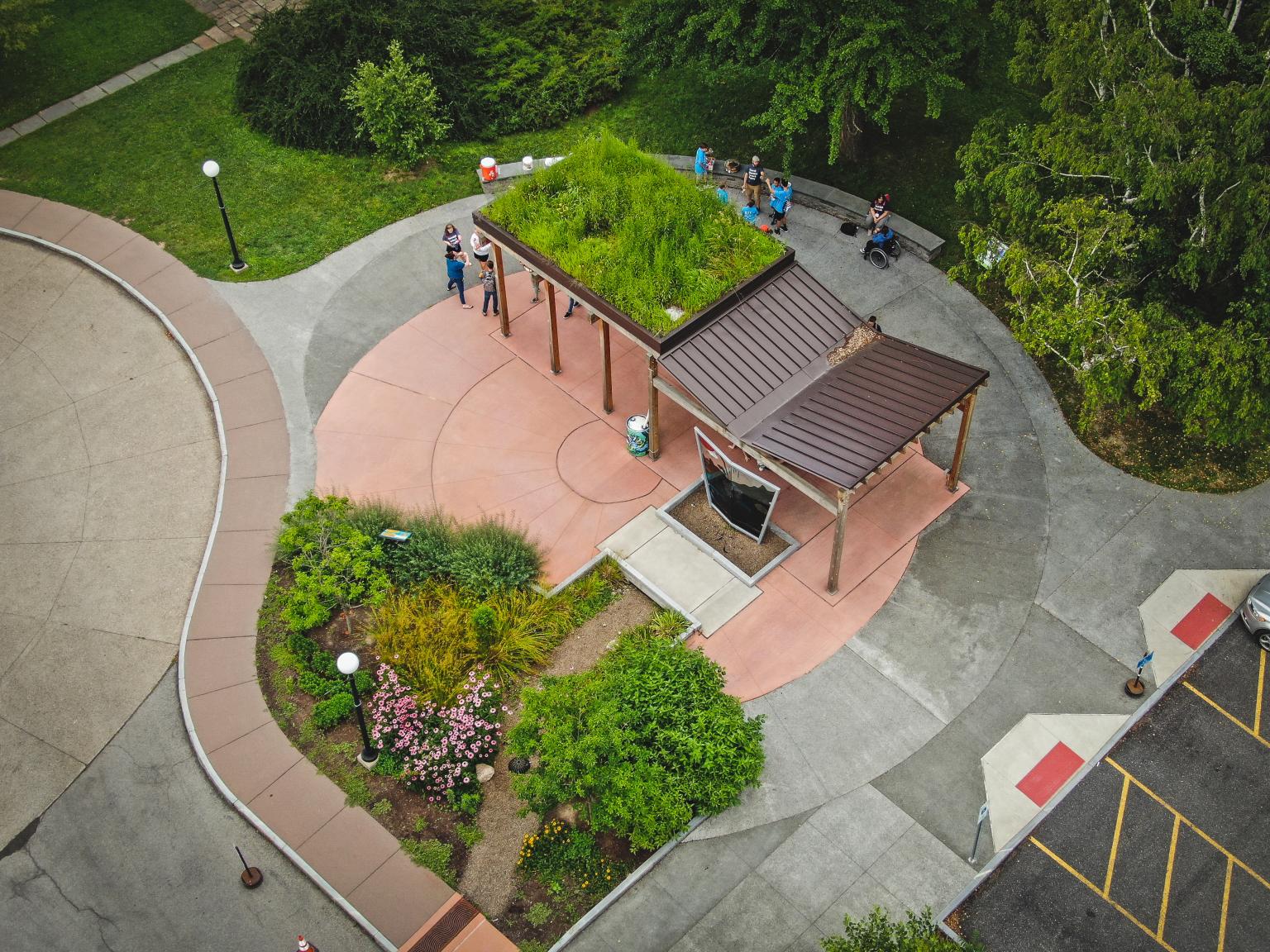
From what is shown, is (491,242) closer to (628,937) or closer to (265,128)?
(265,128)

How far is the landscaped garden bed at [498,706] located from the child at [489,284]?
5.86 meters

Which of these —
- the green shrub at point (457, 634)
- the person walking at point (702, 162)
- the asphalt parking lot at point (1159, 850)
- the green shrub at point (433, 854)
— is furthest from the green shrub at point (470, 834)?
the person walking at point (702, 162)

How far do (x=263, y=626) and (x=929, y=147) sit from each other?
19.0 m

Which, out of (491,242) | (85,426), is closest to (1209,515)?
(491,242)

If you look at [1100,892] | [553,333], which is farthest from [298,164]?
[1100,892]

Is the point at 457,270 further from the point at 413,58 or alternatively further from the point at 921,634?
the point at 921,634

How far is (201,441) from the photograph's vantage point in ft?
75.4

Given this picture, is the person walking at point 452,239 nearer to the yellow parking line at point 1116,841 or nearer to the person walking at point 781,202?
the person walking at point 781,202

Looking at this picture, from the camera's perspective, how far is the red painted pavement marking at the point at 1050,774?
58.9ft

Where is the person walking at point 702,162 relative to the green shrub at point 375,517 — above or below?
above

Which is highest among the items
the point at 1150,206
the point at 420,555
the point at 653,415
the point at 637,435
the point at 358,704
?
the point at 1150,206

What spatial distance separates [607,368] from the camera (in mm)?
22672

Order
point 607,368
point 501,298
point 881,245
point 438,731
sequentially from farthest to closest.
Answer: point 881,245
point 501,298
point 607,368
point 438,731

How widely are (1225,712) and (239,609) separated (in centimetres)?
1635
